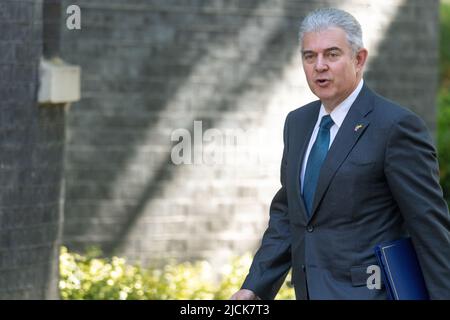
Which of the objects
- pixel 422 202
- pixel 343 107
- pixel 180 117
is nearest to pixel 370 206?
pixel 422 202

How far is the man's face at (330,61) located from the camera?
4770 mm

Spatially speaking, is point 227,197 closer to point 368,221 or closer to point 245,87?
point 245,87

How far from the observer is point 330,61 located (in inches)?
188

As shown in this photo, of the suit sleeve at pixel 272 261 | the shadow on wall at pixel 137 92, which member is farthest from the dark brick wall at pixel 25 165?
the suit sleeve at pixel 272 261

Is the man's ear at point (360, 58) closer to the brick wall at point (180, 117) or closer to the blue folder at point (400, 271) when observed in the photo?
the blue folder at point (400, 271)

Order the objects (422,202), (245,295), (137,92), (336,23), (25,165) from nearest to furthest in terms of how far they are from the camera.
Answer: (422,202) → (336,23) → (245,295) → (25,165) → (137,92)

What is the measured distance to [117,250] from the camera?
1042cm

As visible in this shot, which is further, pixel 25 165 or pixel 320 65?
pixel 25 165

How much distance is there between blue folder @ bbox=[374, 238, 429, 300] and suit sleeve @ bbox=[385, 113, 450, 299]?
0.17ft

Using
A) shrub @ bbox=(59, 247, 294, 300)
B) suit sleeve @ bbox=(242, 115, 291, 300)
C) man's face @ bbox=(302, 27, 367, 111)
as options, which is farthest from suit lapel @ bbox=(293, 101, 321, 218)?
shrub @ bbox=(59, 247, 294, 300)

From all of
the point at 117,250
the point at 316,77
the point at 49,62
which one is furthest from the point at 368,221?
the point at 117,250

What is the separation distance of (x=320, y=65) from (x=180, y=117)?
18.9ft

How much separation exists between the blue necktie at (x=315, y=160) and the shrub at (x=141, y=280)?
380 cm

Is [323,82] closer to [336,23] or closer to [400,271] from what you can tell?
[336,23]
